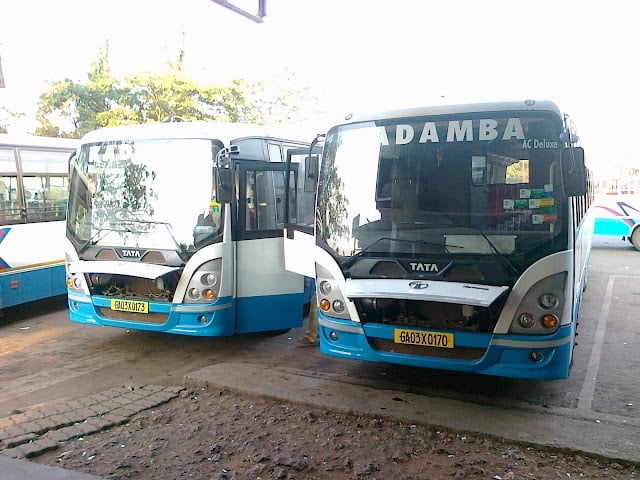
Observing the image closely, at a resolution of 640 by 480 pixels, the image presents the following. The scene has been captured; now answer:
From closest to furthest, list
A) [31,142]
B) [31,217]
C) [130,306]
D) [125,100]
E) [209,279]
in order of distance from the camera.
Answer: [209,279], [130,306], [31,217], [31,142], [125,100]

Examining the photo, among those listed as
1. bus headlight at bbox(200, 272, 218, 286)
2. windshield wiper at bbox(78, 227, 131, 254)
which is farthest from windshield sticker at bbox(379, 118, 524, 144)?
windshield wiper at bbox(78, 227, 131, 254)

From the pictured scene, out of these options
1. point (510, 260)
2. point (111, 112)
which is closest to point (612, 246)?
point (510, 260)

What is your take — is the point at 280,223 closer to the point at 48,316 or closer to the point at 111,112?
the point at 48,316

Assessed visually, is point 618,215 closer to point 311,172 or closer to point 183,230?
point 311,172

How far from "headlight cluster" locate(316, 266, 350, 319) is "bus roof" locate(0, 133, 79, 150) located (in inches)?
212

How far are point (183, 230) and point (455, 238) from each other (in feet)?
10.4

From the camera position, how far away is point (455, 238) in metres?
4.91

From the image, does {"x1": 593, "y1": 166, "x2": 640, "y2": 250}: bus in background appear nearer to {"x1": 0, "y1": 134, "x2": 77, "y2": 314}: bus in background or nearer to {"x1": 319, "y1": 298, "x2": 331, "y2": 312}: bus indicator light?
{"x1": 319, "y1": 298, "x2": 331, "y2": 312}: bus indicator light

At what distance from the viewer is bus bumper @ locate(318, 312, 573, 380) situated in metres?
4.67

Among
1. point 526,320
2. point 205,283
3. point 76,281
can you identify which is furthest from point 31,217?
point 526,320

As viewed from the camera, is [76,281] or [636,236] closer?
[76,281]

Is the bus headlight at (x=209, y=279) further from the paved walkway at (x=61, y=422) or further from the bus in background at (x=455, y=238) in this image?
the bus in background at (x=455, y=238)

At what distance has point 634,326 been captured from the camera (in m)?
8.37

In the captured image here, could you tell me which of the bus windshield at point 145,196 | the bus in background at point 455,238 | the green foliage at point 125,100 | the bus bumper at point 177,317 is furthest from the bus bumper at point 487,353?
the green foliage at point 125,100
